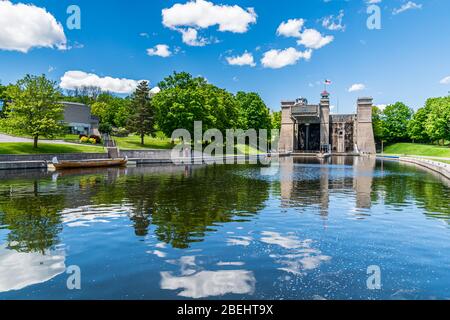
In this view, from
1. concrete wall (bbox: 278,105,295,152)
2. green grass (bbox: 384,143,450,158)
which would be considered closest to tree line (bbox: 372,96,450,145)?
green grass (bbox: 384,143,450,158)

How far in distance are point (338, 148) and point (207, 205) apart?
3517 inches

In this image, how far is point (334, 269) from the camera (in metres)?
8.92

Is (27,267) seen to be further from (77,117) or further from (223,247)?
(77,117)

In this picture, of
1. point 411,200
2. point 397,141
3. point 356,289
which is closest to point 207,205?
point 356,289

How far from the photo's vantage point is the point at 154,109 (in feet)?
236

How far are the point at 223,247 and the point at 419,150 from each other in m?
97.2

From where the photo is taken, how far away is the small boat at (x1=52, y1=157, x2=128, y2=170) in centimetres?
3972

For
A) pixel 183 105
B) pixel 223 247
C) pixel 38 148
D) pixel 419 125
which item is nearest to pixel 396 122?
pixel 419 125

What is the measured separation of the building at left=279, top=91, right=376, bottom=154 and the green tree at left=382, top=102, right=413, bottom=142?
75.5 ft

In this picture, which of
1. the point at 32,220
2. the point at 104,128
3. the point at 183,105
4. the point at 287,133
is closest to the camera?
the point at 32,220

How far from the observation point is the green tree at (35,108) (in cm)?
4841

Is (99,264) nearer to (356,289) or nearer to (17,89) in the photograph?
(356,289)

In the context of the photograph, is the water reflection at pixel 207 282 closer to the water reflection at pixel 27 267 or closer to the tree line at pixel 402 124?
the water reflection at pixel 27 267
